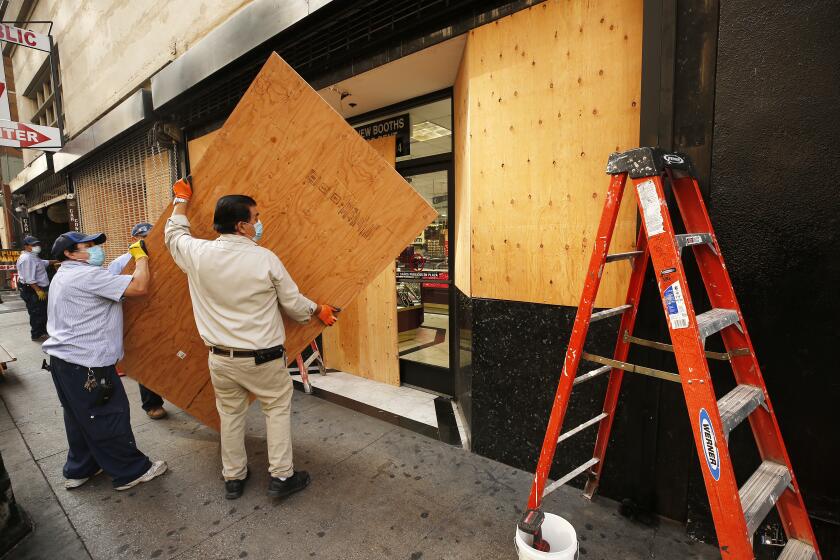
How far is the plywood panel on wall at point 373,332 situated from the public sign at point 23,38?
245 inches

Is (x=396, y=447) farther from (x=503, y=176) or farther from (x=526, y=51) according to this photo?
(x=526, y=51)

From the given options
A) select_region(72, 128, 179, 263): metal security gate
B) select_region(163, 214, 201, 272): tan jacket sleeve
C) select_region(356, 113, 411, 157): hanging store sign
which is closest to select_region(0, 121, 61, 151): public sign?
select_region(72, 128, 179, 263): metal security gate

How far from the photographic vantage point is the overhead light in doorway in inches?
160

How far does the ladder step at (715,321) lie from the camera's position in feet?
4.77

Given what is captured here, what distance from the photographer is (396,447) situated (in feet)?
10.6

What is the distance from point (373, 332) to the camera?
471 cm

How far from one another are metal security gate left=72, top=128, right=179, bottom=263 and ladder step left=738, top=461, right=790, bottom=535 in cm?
692

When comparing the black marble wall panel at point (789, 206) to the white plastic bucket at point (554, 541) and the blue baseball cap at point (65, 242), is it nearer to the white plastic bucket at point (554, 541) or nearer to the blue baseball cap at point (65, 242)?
the white plastic bucket at point (554, 541)

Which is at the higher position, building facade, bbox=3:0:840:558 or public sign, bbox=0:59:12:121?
public sign, bbox=0:59:12:121

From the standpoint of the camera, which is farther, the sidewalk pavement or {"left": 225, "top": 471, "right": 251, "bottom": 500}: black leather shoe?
{"left": 225, "top": 471, "right": 251, "bottom": 500}: black leather shoe

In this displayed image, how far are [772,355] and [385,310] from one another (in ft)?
11.2

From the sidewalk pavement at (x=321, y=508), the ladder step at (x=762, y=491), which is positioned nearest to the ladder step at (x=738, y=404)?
the ladder step at (x=762, y=491)

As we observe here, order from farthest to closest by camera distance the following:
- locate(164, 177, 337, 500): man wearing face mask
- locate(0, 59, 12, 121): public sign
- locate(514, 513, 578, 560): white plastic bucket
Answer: locate(0, 59, 12, 121): public sign, locate(164, 177, 337, 500): man wearing face mask, locate(514, 513, 578, 560): white plastic bucket

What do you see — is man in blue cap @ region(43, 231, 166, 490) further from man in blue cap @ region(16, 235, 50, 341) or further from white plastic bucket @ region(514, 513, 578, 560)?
man in blue cap @ region(16, 235, 50, 341)
